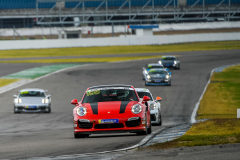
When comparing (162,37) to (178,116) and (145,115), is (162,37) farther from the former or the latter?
(145,115)

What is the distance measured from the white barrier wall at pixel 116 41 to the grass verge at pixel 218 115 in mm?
21614

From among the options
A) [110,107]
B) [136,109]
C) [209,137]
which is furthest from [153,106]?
[209,137]

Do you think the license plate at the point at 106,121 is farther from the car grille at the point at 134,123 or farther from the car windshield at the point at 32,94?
the car windshield at the point at 32,94

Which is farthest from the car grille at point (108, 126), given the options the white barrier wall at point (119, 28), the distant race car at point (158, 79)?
the white barrier wall at point (119, 28)

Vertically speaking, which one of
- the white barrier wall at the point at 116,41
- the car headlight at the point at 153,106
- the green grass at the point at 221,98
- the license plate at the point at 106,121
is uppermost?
the white barrier wall at the point at 116,41

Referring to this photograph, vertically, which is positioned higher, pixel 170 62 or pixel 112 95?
pixel 170 62

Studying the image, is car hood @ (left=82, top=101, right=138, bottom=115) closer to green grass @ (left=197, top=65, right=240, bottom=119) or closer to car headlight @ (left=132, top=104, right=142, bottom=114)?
car headlight @ (left=132, top=104, right=142, bottom=114)

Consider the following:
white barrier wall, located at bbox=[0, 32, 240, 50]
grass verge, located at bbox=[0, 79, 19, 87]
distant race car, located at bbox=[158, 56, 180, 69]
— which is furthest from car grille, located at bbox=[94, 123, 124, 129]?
white barrier wall, located at bbox=[0, 32, 240, 50]

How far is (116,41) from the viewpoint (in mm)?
63750

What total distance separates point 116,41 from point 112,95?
5249cm

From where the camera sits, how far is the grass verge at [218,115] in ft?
30.0

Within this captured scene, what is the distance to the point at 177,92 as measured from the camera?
90.8ft

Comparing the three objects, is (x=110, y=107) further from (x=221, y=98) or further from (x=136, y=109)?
(x=221, y=98)

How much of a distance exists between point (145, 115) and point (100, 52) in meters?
50.5
